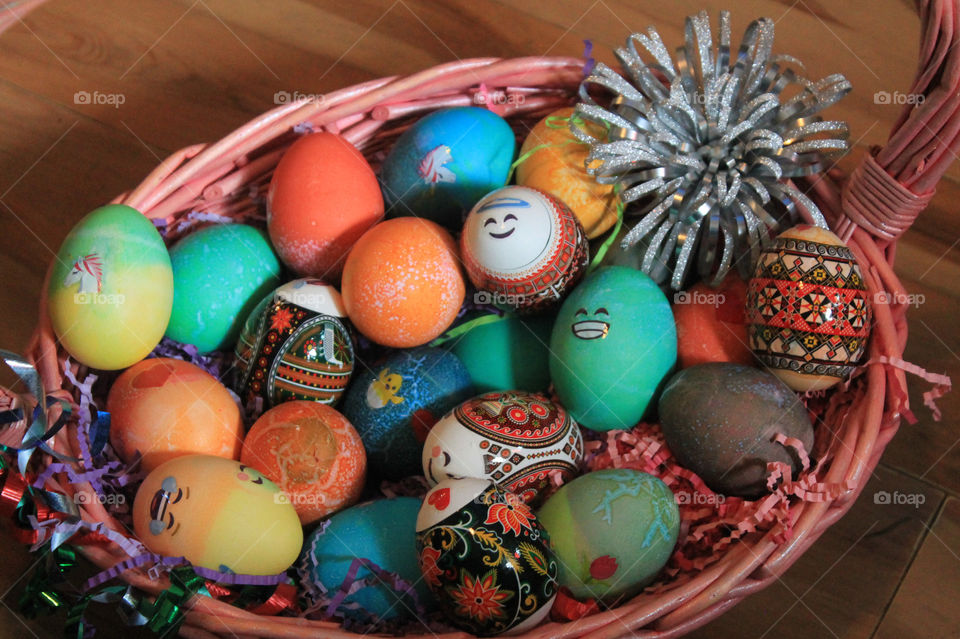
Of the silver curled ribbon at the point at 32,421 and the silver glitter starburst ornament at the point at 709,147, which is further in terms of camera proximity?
the silver glitter starburst ornament at the point at 709,147

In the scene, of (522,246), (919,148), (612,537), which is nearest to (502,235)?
(522,246)

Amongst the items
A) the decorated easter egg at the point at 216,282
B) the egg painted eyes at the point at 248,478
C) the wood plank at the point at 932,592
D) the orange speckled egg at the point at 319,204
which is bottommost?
the wood plank at the point at 932,592

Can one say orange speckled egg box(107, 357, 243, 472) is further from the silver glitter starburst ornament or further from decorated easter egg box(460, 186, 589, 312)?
the silver glitter starburst ornament

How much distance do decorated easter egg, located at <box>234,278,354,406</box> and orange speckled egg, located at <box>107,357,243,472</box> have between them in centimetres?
6

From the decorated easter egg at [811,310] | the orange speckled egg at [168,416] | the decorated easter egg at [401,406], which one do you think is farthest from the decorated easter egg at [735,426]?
the orange speckled egg at [168,416]

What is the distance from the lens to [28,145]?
143 centimetres

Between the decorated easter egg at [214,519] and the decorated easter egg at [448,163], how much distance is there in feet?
1.48

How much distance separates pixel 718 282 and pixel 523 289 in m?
0.25

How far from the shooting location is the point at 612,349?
3.11ft

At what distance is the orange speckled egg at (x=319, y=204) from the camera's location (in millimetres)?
1040

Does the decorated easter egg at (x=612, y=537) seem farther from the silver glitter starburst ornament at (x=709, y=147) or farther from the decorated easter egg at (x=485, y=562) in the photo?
the silver glitter starburst ornament at (x=709, y=147)

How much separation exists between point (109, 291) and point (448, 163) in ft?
1.46

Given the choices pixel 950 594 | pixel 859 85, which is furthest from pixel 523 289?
pixel 859 85

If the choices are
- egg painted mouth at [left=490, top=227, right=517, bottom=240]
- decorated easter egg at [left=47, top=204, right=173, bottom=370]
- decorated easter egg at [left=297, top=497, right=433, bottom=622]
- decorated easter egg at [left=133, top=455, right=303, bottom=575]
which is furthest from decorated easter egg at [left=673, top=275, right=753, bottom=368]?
decorated easter egg at [left=47, top=204, right=173, bottom=370]
